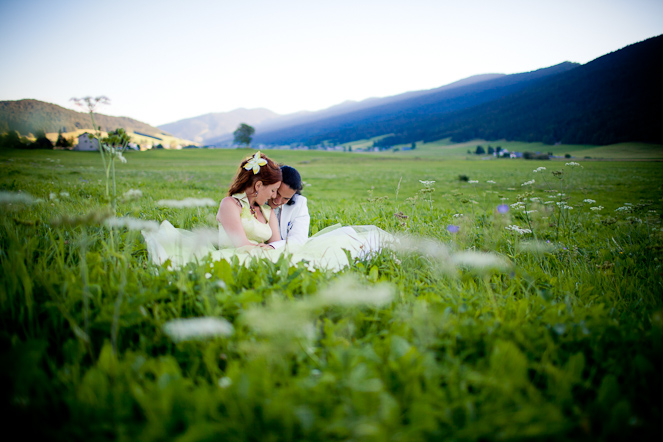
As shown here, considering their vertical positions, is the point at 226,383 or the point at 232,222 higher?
the point at 232,222

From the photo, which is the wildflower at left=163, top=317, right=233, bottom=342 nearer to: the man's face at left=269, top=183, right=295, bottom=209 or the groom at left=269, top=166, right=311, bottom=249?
the groom at left=269, top=166, right=311, bottom=249

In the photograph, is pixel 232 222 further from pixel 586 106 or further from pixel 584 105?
pixel 584 105

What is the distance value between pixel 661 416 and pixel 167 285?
10.1 feet

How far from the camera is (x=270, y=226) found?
5523 mm

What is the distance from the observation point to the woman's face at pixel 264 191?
509 cm

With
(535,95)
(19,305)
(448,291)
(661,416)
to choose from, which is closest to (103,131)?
(19,305)

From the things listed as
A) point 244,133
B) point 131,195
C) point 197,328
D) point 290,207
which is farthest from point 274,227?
point 244,133

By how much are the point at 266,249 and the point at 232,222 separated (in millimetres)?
1432

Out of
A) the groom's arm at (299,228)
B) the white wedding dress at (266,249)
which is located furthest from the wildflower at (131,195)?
the groom's arm at (299,228)

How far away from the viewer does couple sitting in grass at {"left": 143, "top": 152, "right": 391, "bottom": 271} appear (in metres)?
4.16

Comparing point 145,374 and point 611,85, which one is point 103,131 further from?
point 611,85

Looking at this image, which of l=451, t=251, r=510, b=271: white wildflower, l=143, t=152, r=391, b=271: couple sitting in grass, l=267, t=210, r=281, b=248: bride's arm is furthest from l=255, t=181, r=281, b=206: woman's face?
l=451, t=251, r=510, b=271: white wildflower

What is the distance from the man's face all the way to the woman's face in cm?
30

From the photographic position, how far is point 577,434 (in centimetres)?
128
